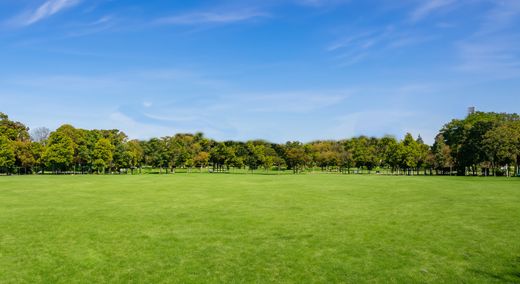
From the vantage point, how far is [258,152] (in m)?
122

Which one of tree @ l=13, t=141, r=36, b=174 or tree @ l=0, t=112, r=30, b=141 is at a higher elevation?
tree @ l=0, t=112, r=30, b=141

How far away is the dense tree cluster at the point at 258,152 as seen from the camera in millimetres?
88625

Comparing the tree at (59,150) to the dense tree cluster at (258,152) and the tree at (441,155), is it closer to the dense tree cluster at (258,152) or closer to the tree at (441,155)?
the dense tree cluster at (258,152)

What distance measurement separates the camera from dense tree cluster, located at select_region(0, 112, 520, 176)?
88625 millimetres

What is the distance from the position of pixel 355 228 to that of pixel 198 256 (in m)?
8.24

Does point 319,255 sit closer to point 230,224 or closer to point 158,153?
point 230,224

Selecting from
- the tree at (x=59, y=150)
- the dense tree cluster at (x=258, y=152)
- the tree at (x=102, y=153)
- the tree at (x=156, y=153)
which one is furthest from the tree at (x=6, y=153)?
the tree at (x=156, y=153)

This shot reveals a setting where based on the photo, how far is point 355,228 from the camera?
17906mm

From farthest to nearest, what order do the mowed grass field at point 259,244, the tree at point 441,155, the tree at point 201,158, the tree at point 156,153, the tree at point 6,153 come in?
the tree at point 201,158
the tree at point 156,153
the tree at point 441,155
the tree at point 6,153
the mowed grass field at point 259,244

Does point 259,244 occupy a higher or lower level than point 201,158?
lower

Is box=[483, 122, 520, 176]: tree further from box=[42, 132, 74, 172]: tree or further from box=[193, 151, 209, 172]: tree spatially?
box=[42, 132, 74, 172]: tree

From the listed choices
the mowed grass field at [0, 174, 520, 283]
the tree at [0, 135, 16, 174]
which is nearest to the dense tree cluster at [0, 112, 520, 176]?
the tree at [0, 135, 16, 174]

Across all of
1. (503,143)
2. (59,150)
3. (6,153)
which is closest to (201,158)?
(59,150)

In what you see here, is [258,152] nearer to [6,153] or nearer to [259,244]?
[6,153]
